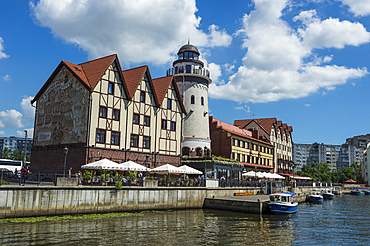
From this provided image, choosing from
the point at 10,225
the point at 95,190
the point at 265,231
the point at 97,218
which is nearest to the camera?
the point at 10,225

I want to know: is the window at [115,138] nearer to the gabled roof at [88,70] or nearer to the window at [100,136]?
the window at [100,136]

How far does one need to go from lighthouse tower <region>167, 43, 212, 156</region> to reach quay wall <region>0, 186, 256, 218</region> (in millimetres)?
16232

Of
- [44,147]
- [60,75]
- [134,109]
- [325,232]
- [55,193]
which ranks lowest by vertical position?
[325,232]

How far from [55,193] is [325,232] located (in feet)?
64.8

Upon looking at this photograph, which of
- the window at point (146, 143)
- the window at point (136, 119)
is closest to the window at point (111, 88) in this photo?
the window at point (136, 119)

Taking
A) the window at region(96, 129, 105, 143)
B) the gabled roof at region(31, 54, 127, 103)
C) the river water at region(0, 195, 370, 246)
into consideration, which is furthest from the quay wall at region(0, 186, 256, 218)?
the gabled roof at region(31, 54, 127, 103)

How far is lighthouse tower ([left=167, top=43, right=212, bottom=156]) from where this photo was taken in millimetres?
52781

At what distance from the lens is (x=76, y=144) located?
124 feet

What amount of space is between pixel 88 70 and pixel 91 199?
1990 cm

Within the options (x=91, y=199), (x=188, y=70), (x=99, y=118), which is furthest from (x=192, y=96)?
(x=91, y=199)

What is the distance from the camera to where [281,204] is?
31.2m

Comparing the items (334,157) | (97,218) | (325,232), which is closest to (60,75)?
(97,218)

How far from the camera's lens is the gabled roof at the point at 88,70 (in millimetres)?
38969

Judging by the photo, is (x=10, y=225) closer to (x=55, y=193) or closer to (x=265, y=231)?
(x=55, y=193)
